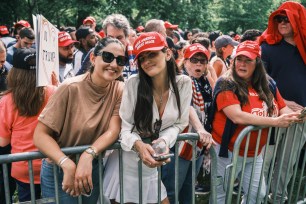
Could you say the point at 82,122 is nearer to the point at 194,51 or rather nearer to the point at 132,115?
the point at 132,115

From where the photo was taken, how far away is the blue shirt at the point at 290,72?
4098 millimetres

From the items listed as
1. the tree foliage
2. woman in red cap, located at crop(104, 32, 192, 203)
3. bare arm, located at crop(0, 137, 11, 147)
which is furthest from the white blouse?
the tree foliage

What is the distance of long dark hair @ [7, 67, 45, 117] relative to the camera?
291 cm

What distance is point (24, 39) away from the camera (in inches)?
247

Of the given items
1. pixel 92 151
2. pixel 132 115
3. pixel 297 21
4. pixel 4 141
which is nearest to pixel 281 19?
pixel 297 21

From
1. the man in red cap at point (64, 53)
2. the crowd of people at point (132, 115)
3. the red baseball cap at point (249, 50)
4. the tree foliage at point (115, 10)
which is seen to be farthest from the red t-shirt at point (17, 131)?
the tree foliage at point (115, 10)

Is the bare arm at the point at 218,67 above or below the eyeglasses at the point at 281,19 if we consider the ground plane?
below

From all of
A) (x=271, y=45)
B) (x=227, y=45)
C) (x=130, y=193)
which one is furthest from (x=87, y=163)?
(x=227, y=45)

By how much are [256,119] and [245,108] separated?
18 centimetres

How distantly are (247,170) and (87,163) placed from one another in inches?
70.3

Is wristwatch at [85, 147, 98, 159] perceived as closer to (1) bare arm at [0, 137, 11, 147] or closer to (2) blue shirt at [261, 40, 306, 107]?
(1) bare arm at [0, 137, 11, 147]

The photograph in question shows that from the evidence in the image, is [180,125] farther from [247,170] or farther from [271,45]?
[271,45]

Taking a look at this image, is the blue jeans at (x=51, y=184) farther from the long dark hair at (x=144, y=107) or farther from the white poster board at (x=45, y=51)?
the white poster board at (x=45, y=51)

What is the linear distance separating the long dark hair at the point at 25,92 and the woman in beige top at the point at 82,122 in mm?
476
